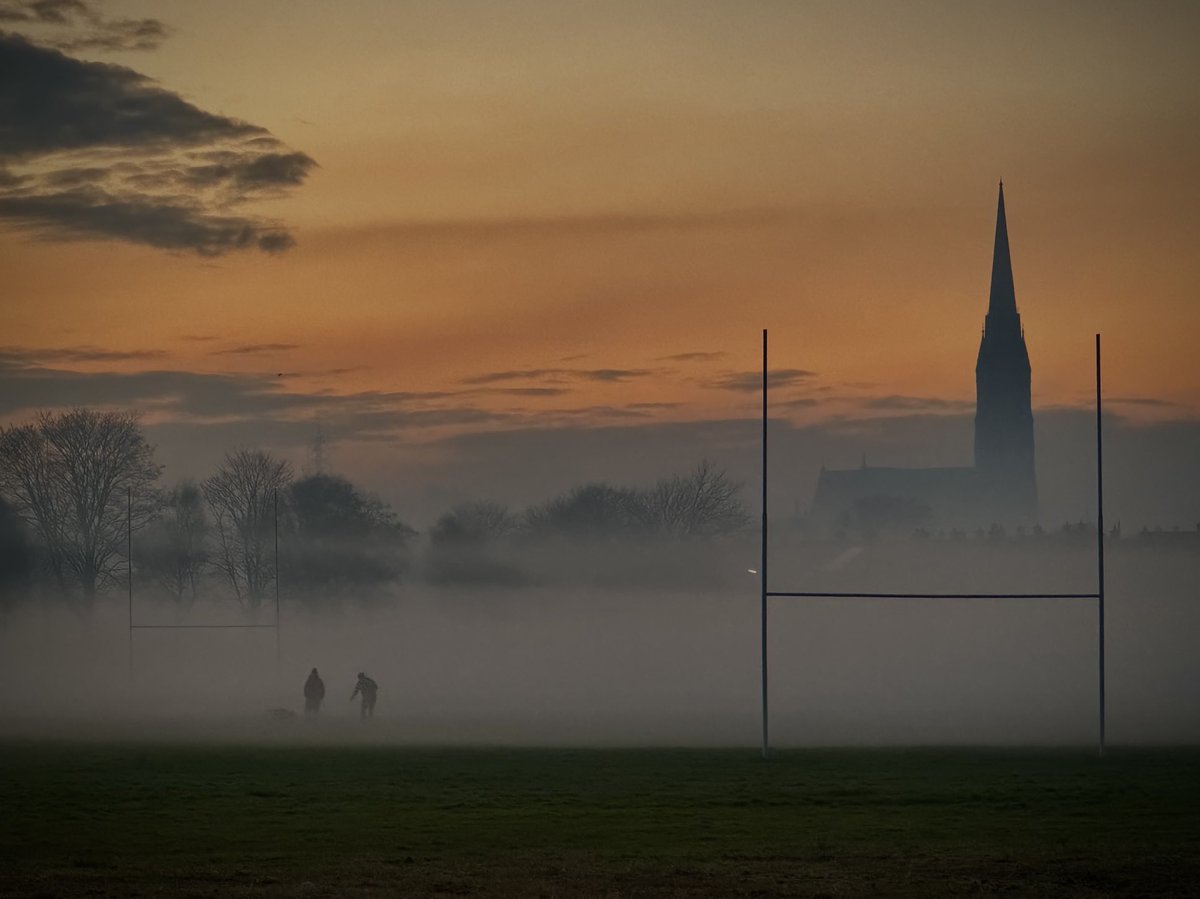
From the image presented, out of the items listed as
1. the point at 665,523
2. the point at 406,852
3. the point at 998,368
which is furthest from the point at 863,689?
the point at 998,368

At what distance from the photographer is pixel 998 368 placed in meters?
181

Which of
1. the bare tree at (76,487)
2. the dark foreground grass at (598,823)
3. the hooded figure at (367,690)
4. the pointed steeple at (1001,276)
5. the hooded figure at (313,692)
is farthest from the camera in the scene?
the pointed steeple at (1001,276)

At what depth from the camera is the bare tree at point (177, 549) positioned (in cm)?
8212

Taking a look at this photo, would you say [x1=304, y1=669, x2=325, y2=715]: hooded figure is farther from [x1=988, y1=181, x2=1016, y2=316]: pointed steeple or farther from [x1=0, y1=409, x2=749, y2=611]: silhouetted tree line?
[x1=988, y1=181, x2=1016, y2=316]: pointed steeple

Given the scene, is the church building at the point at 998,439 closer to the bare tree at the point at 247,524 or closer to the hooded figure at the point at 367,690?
the bare tree at the point at 247,524

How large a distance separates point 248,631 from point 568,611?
63.3 ft

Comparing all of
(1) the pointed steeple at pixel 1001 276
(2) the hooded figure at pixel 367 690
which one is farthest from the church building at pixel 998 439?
(2) the hooded figure at pixel 367 690

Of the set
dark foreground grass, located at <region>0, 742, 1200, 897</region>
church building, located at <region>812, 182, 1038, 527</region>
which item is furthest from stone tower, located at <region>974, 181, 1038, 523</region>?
dark foreground grass, located at <region>0, 742, 1200, 897</region>

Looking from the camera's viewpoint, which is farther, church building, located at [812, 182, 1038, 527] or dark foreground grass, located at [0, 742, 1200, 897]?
church building, located at [812, 182, 1038, 527]

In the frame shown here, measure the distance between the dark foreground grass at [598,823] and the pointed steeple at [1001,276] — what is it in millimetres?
148932

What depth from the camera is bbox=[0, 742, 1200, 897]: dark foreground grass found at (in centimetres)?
1730

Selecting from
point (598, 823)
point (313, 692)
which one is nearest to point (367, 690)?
point (313, 692)

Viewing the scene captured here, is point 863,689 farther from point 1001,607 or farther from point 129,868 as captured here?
point 1001,607

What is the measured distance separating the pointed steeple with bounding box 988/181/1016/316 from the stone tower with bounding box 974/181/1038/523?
11cm
